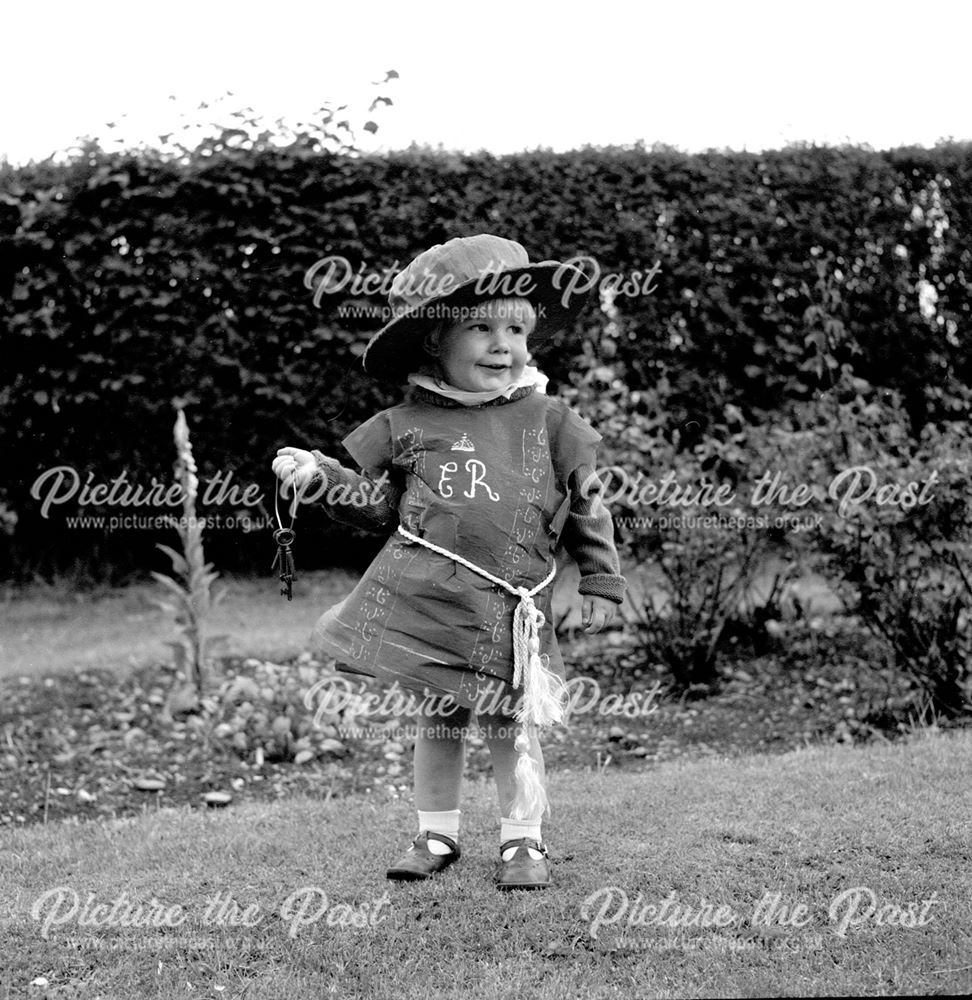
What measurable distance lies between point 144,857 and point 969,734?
3054 mm

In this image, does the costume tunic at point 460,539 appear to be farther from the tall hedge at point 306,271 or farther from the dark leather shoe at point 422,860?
the tall hedge at point 306,271

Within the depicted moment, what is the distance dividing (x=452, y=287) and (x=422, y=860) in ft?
5.27

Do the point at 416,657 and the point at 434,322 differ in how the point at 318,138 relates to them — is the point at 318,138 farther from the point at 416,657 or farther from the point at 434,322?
the point at 416,657

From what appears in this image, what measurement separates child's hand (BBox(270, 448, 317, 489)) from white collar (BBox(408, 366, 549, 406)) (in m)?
0.40

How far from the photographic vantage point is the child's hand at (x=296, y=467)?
11.0ft

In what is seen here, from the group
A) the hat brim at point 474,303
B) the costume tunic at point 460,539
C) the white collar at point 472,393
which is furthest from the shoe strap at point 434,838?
the hat brim at point 474,303

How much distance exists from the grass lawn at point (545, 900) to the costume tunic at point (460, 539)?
0.59 meters

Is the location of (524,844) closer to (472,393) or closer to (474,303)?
(472,393)

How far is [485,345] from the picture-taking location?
3430 millimetres

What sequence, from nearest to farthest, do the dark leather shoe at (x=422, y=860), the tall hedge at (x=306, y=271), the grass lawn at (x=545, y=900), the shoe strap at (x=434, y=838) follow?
the grass lawn at (x=545, y=900) < the dark leather shoe at (x=422, y=860) < the shoe strap at (x=434, y=838) < the tall hedge at (x=306, y=271)

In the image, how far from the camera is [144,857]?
3709 millimetres

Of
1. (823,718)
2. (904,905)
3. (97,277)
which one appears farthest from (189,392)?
(904,905)

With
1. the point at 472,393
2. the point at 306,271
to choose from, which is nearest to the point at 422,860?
the point at 472,393

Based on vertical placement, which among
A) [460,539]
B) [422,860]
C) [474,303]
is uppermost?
[474,303]
